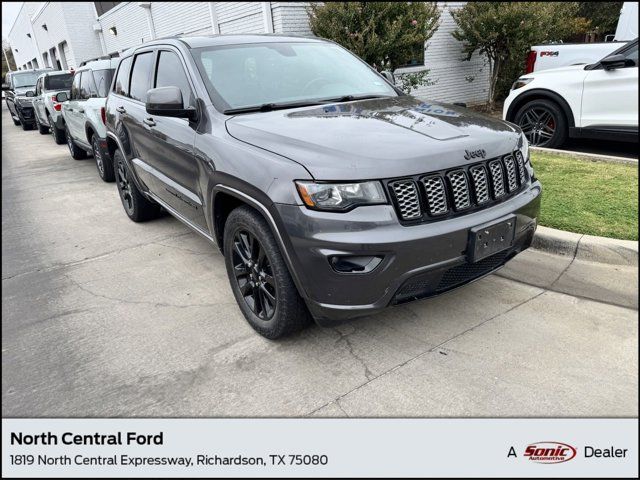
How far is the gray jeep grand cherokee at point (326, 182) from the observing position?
2.36 meters

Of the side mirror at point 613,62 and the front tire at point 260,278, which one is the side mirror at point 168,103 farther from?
the side mirror at point 613,62

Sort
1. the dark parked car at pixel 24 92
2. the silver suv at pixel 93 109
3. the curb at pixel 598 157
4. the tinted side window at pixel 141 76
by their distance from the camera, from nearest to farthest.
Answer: the tinted side window at pixel 141 76 → the curb at pixel 598 157 → the silver suv at pixel 93 109 → the dark parked car at pixel 24 92

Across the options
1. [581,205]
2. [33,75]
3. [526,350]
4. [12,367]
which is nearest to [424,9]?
[581,205]

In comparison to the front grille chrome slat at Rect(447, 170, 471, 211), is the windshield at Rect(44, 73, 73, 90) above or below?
above

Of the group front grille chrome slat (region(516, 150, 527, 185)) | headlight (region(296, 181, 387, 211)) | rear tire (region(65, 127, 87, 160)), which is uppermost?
headlight (region(296, 181, 387, 211))

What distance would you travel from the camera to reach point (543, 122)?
6512 millimetres

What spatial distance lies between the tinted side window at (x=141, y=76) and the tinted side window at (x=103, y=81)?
302 cm

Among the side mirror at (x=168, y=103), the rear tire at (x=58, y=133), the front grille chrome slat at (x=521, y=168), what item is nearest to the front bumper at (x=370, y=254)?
the front grille chrome slat at (x=521, y=168)

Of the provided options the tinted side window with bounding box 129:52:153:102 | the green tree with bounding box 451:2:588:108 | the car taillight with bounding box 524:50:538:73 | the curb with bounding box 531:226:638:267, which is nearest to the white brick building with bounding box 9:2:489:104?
the green tree with bounding box 451:2:588:108

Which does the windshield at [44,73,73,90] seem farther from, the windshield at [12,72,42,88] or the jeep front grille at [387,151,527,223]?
the jeep front grille at [387,151,527,223]

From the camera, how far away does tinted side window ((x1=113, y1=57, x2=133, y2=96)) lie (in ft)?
16.4

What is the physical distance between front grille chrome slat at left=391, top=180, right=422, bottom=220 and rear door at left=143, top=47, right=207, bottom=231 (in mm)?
1559

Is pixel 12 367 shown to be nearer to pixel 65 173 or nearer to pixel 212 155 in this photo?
pixel 212 155

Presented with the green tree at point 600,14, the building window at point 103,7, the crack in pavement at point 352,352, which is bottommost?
the crack in pavement at point 352,352
